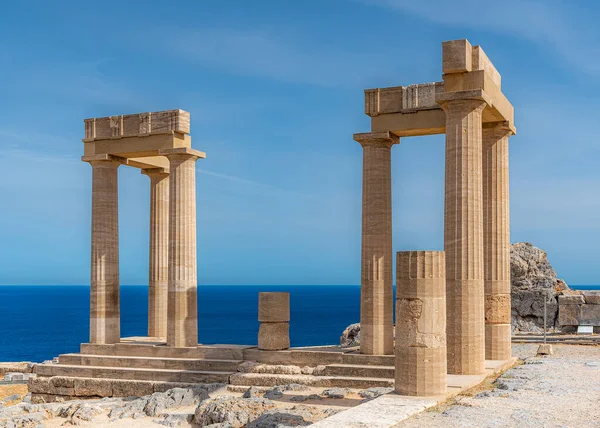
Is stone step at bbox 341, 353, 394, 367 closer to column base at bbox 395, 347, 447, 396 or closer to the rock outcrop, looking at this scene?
column base at bbox 395, 347, 447, 396

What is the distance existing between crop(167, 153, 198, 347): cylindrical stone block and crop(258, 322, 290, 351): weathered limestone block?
2.63m

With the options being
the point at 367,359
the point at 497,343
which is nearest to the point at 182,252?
the point at 367,359

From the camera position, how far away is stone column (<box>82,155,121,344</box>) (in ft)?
83.5

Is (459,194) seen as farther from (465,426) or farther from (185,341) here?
(185,341)

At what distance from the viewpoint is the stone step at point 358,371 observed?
801 inches

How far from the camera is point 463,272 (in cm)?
1806

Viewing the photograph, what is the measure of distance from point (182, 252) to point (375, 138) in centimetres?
758

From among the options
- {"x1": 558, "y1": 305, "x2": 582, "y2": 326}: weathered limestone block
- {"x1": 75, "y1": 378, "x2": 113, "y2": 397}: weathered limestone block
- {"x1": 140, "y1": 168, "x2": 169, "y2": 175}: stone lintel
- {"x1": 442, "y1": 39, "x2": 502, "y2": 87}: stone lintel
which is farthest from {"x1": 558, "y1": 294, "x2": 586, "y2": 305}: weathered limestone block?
{"x1": 75, "y1": 378, "x2": 113, "y2": 397}: weathered limestone block

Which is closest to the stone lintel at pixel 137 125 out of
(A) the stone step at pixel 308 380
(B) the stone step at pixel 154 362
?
(B) the stone step at pixel 154 362

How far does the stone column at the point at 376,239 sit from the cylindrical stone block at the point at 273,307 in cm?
260

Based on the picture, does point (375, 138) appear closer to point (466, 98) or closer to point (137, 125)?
point (466, 98)

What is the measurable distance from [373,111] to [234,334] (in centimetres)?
8107

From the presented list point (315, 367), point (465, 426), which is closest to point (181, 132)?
point (315, 367)

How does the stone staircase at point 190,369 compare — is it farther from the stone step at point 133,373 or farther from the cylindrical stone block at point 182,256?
the cylindrical stone block at point 182,256
